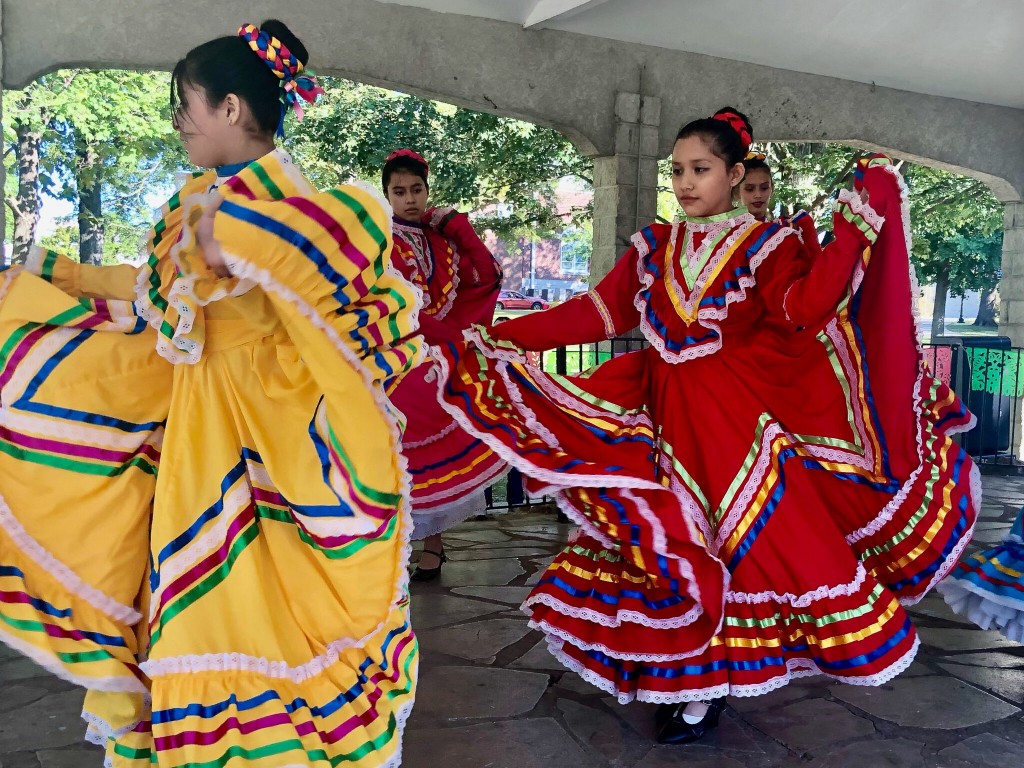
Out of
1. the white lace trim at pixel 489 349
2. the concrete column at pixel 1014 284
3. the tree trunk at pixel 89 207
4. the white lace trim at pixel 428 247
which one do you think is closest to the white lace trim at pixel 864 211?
the white lace trim at pixel 489 349

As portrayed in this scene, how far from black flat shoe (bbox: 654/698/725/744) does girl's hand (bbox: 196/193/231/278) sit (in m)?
1.71

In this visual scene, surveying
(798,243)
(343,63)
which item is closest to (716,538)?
(798,243)

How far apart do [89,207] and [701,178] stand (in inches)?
593

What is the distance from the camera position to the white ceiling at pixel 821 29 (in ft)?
Answer: 17.7

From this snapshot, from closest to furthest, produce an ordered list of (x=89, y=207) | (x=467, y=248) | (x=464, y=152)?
(x=467, y=248), (x=464, y=152), (x=89, y=207)

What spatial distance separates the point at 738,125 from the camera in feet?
8.41

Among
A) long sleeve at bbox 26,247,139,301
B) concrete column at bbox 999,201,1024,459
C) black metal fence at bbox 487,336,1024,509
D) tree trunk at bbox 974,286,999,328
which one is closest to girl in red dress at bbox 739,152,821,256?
long sleeve at bbox 26,247,139,301

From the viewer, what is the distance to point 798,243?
250 centimetres

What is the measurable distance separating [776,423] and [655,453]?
33 cm

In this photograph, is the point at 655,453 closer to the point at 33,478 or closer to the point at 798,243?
the point at 798,243

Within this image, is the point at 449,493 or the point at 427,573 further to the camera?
the point at 427,573

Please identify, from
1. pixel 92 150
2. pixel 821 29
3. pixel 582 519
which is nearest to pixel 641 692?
pixel 582 519

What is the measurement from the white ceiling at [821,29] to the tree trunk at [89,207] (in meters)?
10.9

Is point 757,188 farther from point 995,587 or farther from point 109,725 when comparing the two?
point 109,725
